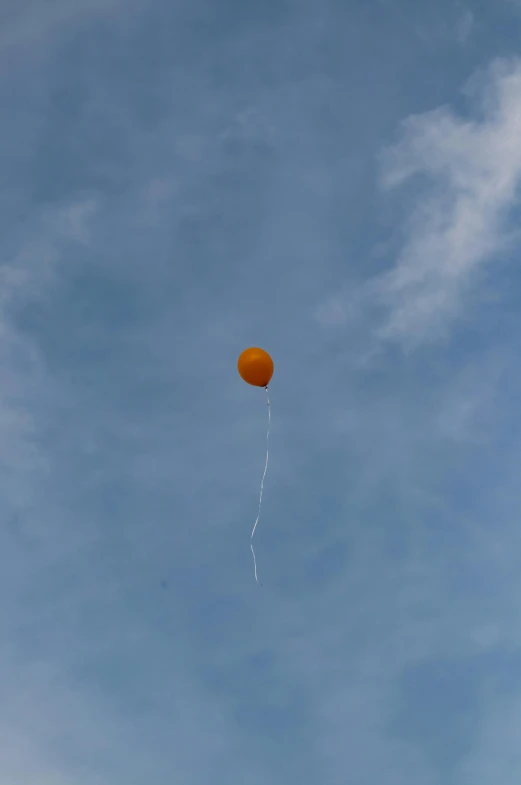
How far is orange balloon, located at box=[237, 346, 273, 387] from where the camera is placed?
3167 cm

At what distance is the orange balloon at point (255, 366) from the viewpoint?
31.7m

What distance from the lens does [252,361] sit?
31656 mm

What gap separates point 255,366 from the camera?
31.7 metres
